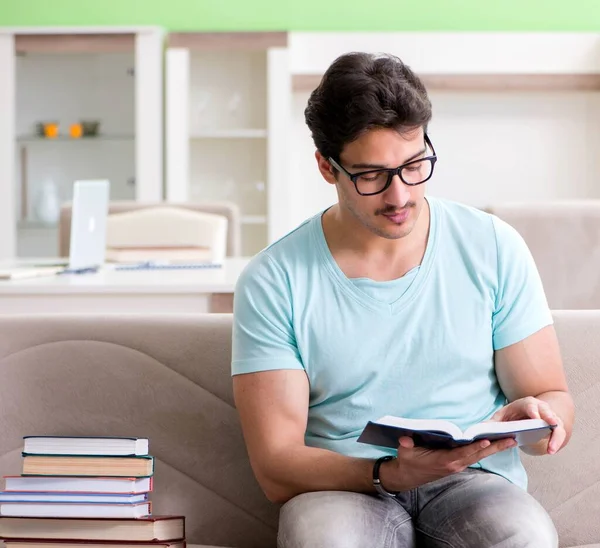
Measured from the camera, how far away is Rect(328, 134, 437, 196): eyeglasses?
1.58 m

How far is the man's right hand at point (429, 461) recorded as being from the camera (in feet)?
4.42

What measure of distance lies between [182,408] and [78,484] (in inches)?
13.2

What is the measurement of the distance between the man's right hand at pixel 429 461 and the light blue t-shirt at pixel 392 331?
14 centimetres

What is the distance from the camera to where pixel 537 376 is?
1.59 metres

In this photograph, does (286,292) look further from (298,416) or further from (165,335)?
(165,335)

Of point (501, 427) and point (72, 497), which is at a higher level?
point (501, 427)

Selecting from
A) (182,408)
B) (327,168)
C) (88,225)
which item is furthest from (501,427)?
(88,225)

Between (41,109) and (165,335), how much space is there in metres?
4.17

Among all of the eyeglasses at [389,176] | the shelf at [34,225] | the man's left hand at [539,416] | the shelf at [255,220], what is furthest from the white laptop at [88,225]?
the shelf at [34,225]

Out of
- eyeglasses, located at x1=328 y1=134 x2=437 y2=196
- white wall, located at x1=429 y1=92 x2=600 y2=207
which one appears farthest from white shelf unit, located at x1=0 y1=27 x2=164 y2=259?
eyeglasses, located at x1=328 y1=134 x2=437 y2=196

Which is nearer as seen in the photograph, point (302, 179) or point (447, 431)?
point (447, 431)

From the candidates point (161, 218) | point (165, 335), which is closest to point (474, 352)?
point (165, 335)

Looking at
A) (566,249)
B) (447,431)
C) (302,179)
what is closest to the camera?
(447,431)

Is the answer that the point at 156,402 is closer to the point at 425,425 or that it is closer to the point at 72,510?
the point at 72,510
